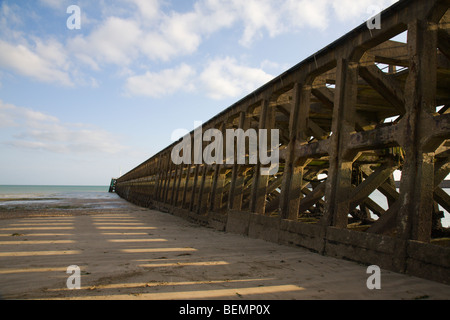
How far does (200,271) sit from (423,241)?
9.16 feet

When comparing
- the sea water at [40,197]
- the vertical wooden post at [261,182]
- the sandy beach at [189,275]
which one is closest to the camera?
the sandy beach at [189,275]

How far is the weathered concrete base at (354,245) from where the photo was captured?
3404 millimetres

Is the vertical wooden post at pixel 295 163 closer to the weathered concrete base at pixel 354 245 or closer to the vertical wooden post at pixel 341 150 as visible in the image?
the weathered concrete base at pixel 354 245

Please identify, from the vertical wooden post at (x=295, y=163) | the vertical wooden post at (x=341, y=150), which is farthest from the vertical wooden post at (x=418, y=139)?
the vertical wooden post at (x=295, y=163)

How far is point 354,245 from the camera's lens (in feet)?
14.6

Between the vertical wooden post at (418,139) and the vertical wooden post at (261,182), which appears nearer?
the vertical wooden post at (418,139)

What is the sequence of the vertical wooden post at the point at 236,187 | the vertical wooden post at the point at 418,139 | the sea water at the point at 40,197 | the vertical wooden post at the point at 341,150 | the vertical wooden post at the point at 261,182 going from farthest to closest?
the sea water at the point at 40,197 < the vertical wooden post at the point at 236,187 < the vertical wooden post at the point at 261,182 < the vertical wooden post at the point at 341,150 < the vertical wooden post at the point at 418,139

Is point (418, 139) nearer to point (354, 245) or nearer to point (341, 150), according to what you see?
point (341, 150)

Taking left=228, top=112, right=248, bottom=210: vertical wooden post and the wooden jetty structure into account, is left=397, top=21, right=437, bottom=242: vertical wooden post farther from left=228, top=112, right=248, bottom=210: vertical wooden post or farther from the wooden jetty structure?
left=228, top=112, right=248, bottom=210: vertical wooden post

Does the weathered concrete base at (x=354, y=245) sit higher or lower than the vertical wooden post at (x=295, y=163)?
lower

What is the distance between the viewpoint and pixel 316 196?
7059mm
